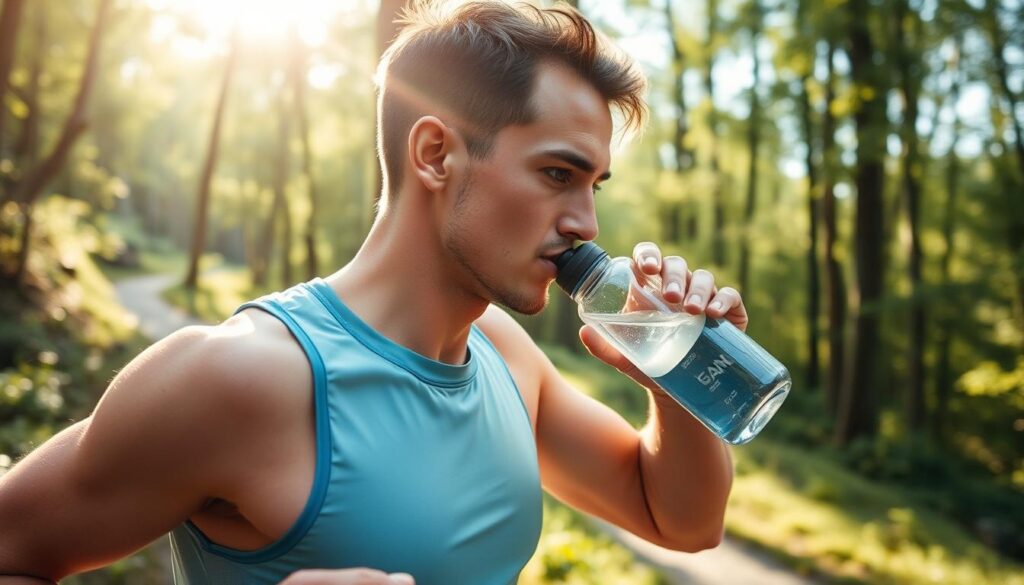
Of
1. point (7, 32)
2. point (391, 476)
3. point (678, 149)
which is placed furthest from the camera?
point (678, 149)

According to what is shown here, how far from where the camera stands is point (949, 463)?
1413cm

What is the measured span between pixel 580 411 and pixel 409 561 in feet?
2.92

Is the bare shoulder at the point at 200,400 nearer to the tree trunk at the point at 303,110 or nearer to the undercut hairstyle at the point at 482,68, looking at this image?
the undercut hairstyle at the point at 482,68

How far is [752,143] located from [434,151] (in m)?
19.7

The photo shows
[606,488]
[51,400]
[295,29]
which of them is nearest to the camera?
[606,488]

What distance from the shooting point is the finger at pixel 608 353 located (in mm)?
2035

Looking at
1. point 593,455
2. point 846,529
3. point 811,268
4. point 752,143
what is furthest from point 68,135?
point 811,268

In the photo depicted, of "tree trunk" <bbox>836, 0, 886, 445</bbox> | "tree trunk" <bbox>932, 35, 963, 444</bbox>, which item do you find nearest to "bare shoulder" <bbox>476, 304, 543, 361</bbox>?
"tree trunk" <bbox>836, 0, 886, 445</bbox>

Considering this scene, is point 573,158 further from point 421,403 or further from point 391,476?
point 391,476

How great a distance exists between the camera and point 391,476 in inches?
59.0

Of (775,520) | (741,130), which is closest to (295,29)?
(741,130)

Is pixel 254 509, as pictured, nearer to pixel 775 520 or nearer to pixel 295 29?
pixel 775 520

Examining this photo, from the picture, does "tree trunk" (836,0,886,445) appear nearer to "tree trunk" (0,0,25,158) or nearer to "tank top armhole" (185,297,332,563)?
"tree trunk" (0,0,25,158)

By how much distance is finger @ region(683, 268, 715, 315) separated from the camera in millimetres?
1790
